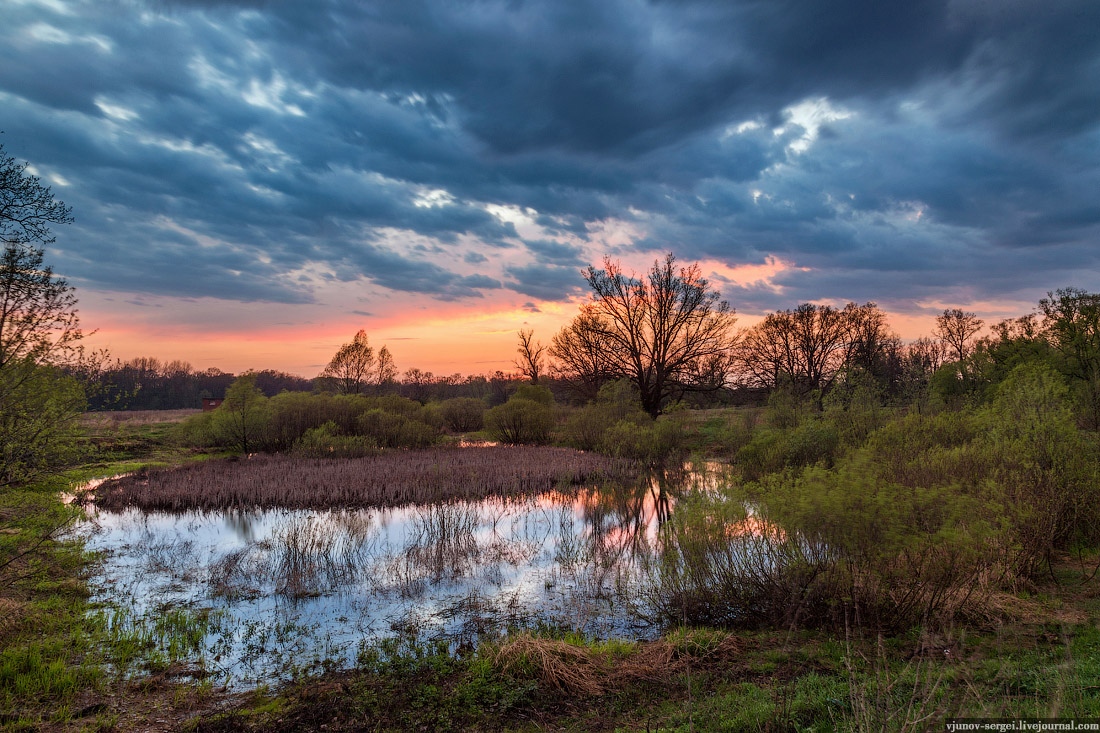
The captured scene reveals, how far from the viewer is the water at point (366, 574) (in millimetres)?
7255

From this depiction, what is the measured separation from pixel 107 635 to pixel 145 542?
20.1ft

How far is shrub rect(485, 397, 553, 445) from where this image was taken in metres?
33.3

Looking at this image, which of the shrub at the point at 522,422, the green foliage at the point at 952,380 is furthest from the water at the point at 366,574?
the green foliage at the point at 952,380

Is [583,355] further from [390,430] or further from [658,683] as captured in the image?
[658,683]

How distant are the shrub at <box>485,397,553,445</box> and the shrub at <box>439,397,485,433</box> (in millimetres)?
8561

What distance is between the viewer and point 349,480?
59.9 ft

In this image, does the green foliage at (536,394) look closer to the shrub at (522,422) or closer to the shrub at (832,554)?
the shrub at (522,422)

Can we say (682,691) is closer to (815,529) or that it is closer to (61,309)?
(815,529)

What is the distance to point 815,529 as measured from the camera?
638cm

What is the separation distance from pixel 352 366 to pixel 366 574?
40420mm

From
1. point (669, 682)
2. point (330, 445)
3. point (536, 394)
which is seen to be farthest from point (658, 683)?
point (536, 394)

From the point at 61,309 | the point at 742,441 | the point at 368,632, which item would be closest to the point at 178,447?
the point at 61,309

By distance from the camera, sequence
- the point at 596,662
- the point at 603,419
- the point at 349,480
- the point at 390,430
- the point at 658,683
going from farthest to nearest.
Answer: the point at 603,419
the point at 390,430
the point at 349,480
the point at 596,662
the point at 658,683

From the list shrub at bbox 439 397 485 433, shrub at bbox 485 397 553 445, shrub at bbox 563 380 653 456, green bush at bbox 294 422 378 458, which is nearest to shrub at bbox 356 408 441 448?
green bush at bbox 294 422 378 458
